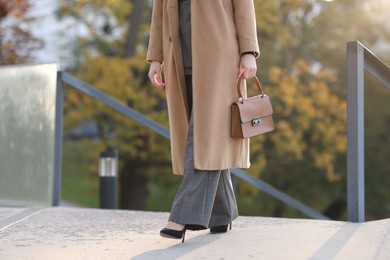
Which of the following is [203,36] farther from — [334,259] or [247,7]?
[334,259]

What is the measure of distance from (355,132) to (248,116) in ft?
2.98

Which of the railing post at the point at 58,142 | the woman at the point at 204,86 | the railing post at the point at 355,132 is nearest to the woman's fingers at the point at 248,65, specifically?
the woman at the point at 204,86

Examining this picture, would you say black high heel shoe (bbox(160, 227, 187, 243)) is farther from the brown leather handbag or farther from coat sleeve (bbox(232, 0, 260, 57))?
coat sleeve (bbox(232, 0, 260, 57))

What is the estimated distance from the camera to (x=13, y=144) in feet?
16.4

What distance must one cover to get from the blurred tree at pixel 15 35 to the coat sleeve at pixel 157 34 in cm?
776

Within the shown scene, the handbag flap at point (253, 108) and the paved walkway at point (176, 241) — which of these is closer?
the paved walkway at point (176, 241)

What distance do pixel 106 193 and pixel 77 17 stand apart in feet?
26.8

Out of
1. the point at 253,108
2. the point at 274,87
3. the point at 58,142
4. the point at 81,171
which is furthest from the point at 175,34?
the point at 81,171

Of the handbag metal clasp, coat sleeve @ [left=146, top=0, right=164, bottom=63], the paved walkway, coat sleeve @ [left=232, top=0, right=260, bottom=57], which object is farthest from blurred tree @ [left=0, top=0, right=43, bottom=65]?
the handbag metal clasp

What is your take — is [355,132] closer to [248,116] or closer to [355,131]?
[355,131]

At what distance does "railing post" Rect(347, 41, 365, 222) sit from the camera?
12.7ft

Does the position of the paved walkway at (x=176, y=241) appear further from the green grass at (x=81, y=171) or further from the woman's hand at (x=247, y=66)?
the green grass at (x=81, y=171)

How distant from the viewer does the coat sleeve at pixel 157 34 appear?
3.45 meters

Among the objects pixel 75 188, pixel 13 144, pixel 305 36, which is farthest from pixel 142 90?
pixel 75 188
